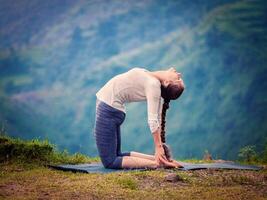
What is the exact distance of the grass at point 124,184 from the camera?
3.65 meters

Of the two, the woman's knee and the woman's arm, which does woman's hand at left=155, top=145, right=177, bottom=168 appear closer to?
the woman's arm

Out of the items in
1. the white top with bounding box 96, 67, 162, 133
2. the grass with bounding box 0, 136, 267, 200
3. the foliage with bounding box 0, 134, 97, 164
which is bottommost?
the grass with bounding box 0, 136, 267, 200

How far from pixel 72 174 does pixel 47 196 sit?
1.16 metres

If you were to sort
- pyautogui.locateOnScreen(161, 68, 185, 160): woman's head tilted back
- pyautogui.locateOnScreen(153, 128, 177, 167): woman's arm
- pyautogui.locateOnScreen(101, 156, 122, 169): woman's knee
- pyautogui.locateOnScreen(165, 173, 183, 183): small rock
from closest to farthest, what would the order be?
pyautogui.locateOnScreen(165, 173, 183, 183): small rock
pyautogui.locateOnScreen(153, 128, 177, 167): woman's arm
pyautogui.locateOnScreen(161, 68, 185, 160): woman's head tilted back
pyautogui.locateOnScreen(101, 156, 122, 169): woman's knee

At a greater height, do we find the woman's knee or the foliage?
the foliage

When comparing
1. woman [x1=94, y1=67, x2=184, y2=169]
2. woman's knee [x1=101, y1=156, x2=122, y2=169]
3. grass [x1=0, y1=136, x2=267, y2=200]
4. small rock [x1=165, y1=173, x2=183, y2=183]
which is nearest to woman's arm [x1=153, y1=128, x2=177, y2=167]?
woman [x1=94, y1=67, x2=184, y2=169]

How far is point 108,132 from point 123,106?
1.04ft

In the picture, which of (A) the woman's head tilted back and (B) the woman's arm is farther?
(A) the woman's head tilted back

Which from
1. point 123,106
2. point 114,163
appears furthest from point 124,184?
point 123,106

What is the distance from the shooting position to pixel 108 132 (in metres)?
5.08

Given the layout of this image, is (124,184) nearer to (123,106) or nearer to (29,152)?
(123,106)

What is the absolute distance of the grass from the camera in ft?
12.0

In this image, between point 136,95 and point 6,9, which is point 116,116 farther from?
point 6,9

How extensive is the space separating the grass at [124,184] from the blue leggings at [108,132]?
1.61ft
